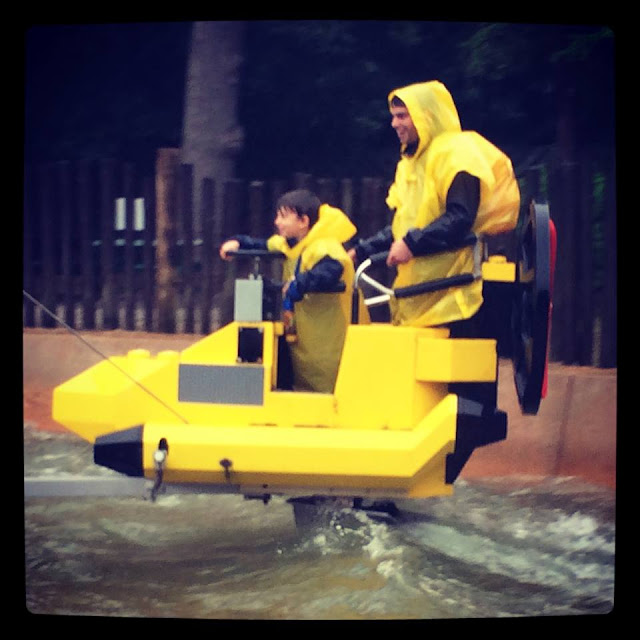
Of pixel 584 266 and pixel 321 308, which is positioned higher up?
pixel 584 266

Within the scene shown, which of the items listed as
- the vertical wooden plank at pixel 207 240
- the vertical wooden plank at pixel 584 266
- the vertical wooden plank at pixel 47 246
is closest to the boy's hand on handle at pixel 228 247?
the vertical wooden plank at pixel 207 240

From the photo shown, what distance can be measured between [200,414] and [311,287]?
0.61m

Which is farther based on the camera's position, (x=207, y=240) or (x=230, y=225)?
(x=207, y=240)

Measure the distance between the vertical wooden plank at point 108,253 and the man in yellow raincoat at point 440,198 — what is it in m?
1.18

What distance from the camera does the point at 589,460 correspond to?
4465 millimetres

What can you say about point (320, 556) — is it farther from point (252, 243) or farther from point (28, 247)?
point (28, 247)

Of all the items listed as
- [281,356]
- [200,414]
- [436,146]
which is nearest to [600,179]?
[436,146]

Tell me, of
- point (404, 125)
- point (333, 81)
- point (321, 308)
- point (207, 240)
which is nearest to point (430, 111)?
point (404, 125)

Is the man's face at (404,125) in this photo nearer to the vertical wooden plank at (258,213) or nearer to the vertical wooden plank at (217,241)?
the vertical wooden plank at (258,213)

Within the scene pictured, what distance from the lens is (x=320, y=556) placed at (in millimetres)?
4434

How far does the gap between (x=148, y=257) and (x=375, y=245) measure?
964 mm

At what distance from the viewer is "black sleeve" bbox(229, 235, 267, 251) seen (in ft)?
14.8

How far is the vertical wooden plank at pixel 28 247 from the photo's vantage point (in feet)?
14.8

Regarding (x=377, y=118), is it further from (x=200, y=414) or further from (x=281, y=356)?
(x=200, y=414)
